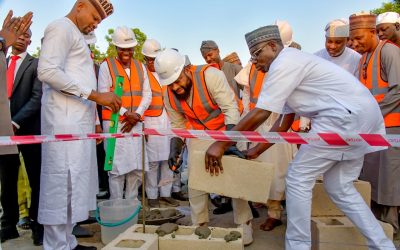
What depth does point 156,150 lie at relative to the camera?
5645 mm

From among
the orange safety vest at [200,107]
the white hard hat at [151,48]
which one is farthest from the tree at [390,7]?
the orange safety vest at [200,107]

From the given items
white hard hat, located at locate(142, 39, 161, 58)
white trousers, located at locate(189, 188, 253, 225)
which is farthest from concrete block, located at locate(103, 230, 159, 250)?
white hard hat, located at locate(142, 39, 161, 58)

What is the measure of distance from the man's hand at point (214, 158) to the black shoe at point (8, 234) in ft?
7.28

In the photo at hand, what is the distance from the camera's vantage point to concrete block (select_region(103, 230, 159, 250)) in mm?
2891

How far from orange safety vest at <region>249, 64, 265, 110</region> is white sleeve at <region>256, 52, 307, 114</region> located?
171 cm

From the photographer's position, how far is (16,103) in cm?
412

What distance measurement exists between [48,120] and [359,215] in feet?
8.02

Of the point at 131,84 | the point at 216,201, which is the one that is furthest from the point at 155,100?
the point at 216,201

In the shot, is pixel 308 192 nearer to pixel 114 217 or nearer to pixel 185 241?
pixel 185 241

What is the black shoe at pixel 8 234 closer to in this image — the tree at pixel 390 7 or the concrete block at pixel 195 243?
the concrete block at pixel 195 243

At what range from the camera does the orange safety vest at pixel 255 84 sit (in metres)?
4.57

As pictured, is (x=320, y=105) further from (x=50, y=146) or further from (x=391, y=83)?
(x=50, y=146)

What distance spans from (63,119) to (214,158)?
1.24 metres

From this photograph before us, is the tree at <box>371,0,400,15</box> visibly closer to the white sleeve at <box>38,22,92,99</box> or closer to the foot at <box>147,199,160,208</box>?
the foot at <box>147,199,160,208</box>
